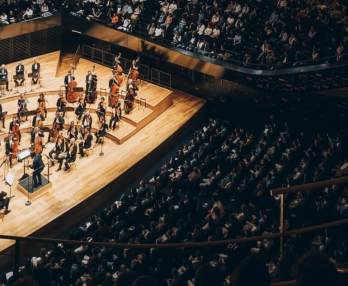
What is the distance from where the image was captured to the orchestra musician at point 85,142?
38.8 ft

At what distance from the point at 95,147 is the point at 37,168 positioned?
1675mm

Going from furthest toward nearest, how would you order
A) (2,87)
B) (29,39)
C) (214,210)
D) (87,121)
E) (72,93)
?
(29,39) → (2,87) → (72,93) → (87,121) → (214,210)

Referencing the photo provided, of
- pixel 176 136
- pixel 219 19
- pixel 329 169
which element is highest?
pixel 219 19

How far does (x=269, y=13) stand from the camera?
42.0ft

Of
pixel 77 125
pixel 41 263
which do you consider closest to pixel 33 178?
pixel 77 125

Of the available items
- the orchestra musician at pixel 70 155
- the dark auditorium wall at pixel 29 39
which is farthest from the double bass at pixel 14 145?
the dark auditorium wall at pixel 29 39

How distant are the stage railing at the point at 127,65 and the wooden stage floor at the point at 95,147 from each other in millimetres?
201

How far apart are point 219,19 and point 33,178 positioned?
16.2 feet

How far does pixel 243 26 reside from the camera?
1266 cm

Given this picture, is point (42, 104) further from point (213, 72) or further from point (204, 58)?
point (213, 72)

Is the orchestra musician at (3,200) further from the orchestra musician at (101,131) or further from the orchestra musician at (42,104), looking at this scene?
the orchestra musician at (42,104)

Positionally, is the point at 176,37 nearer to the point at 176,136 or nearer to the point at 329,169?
the point at 176,136

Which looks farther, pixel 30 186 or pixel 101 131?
pixel 101 131

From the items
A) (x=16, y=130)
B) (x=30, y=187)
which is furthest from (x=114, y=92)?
(x=30, y=187)
